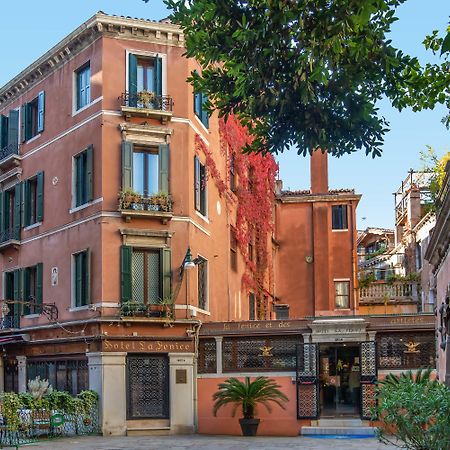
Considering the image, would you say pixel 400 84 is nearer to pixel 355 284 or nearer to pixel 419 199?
pixel 355 284

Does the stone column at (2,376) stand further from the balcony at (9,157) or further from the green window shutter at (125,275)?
the green window shutter at (125,275)

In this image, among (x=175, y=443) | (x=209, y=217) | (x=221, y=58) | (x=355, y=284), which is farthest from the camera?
(x=355, y=284)

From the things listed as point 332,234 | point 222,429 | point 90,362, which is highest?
point 332,234

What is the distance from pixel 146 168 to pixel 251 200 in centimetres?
908

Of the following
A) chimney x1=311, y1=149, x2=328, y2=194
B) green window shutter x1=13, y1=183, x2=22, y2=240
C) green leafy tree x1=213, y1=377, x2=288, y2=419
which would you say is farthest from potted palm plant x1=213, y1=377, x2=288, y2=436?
chimney x1=311, y1=149, x2=328, y2=194

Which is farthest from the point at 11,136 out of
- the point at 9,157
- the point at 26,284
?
the point at 26,284

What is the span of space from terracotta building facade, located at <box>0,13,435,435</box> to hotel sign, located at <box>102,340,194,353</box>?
1.3 inches

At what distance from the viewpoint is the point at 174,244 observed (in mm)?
26672

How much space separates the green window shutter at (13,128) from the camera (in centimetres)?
3159

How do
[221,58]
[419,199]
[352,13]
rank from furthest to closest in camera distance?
[419,199] → [221,58] → [352,13]

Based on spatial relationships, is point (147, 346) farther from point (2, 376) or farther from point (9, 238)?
point (9, 238)

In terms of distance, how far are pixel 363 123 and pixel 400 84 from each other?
0.83 m

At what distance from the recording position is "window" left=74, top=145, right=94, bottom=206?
87.2 ft

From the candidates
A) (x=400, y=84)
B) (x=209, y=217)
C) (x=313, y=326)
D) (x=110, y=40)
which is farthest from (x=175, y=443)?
(x=400, y=84)
